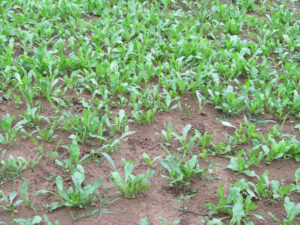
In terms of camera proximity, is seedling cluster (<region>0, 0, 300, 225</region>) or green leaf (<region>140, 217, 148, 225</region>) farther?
seedling cluster (<region>0, 0, 300, 225</region>)

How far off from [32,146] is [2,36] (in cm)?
173

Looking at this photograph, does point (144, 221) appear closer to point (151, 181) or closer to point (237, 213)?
point (151, 181)

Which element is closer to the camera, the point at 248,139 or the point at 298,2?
the point at 248,139

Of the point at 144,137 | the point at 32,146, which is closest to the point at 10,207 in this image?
the point at 32,146

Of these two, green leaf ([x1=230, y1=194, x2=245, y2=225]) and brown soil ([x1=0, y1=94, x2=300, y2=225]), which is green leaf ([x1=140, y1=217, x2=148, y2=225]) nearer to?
brown soil ([x1=0, y1=94, x2=300, y2=225])

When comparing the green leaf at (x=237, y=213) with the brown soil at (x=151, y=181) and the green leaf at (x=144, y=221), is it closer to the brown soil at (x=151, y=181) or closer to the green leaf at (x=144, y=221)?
the brown soil at (x=151, y=181)

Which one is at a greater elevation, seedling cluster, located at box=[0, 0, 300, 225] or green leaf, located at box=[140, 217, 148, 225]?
seedling cluster, located at box=[0, 0, 300, 225]

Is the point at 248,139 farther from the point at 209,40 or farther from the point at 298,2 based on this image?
the point at 298,2

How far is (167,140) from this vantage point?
3.01 m

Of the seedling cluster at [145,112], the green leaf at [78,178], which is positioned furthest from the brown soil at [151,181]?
the green leaf at [78,178]

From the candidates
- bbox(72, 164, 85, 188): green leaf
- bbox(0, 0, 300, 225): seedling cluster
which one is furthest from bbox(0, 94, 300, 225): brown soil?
bbox(72, 164, 85, 188): green leaf

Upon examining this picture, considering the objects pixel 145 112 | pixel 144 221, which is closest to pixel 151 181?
pixel 144 221

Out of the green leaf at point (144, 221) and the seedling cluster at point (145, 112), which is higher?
the seedling cluster at point (145, 112)

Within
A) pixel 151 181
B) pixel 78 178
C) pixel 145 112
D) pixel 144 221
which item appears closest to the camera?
pixel 144 221
